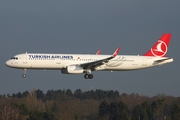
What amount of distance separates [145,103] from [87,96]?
53.4 meters

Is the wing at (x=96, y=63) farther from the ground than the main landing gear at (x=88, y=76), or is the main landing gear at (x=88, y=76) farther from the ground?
the wing at (x=96, y=63)

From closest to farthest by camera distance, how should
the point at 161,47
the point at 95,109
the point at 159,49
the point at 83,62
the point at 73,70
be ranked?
the point at 73,70 → the point at 83,62 → the point at 159,49 → the point at 161,47 → the point at 95,109

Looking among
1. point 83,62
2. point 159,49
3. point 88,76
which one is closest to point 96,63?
point 83,62

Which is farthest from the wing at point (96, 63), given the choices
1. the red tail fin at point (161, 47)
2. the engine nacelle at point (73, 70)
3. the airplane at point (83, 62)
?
the red tail fin at point (161, 47)

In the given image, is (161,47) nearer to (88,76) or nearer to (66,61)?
(88,76)

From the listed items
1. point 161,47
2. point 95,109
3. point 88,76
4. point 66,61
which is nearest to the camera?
point 66,61

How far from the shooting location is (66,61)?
82562 millimetres

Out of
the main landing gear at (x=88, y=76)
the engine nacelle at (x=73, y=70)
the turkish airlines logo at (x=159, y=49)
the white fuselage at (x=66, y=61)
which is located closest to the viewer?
the white fuselage at (x=66, y=61)

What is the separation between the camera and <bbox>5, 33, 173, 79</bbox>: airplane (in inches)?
3209

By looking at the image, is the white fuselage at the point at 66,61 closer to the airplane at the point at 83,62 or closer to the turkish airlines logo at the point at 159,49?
the airplane at the point at 83,62

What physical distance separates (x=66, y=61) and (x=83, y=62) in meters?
2.69

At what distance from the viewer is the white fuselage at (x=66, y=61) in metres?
81.4

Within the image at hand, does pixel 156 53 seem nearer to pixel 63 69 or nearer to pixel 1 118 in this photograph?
pixel 63 69

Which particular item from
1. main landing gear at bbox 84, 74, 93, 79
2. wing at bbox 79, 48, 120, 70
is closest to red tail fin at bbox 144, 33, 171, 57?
wing at bbox 79, 48, 120, 70
